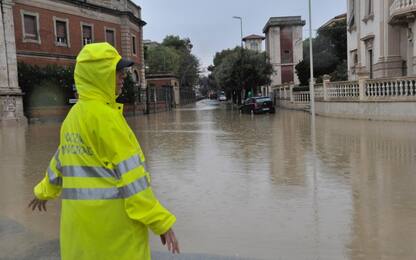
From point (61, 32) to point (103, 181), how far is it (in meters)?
35.7

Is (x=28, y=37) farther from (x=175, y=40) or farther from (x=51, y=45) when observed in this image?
(x=175, y=40)

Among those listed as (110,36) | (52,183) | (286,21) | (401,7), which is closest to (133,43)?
(110,36)

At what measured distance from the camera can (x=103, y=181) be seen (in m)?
2.37

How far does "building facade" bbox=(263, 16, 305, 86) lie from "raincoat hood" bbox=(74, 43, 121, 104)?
61119 millimetres

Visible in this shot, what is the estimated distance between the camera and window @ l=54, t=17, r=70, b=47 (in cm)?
3488

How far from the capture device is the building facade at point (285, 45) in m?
62.8

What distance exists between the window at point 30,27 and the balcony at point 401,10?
23476mm

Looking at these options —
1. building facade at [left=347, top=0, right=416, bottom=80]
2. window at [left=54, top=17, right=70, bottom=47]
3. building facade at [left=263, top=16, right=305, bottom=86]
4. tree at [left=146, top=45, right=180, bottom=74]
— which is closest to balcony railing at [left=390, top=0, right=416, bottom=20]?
building facade at [left=347, top=0, right=416, bottom=80]

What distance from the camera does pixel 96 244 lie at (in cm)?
236

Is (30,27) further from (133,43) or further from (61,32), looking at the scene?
(133,43)

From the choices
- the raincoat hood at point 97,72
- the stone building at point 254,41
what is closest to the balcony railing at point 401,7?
the raincoat hood at point 97,72

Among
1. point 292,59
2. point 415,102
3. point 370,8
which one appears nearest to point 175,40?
point 292,59

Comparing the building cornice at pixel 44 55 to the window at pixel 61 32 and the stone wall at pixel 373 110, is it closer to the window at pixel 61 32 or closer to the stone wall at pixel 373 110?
the window at pixel 61 32

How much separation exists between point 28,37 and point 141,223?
108 feet
